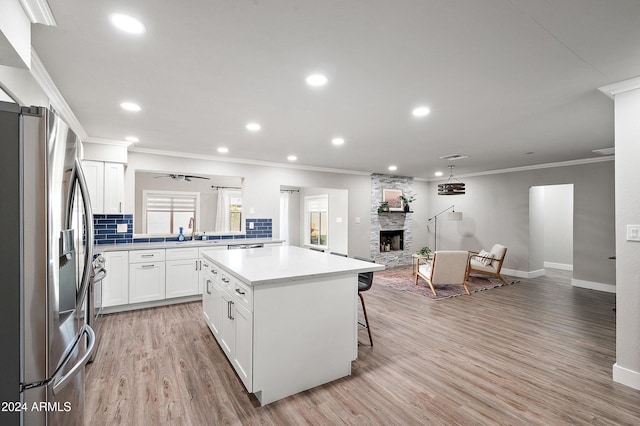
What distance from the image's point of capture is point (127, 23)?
5.27 feet

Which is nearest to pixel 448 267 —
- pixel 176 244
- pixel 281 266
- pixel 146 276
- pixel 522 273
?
pixel 522 273

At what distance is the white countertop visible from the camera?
216 centimetres

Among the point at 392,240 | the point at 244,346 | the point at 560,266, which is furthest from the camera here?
the point at 392,240

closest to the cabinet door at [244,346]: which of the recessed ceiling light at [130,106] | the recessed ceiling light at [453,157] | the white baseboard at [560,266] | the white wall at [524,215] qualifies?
the recessed ceiling light at [130,106]

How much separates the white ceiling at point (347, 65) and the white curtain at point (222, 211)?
3520mm

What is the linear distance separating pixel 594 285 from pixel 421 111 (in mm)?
5444

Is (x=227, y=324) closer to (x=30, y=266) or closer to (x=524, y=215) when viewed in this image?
(x=30, y=266)

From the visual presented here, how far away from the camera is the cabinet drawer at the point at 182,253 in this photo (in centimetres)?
438

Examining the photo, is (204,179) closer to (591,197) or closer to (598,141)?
(598,141)

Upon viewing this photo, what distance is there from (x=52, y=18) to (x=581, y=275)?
8.07 metres

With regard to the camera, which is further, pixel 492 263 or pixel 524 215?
pixel 524 215

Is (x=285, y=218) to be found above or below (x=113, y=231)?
above

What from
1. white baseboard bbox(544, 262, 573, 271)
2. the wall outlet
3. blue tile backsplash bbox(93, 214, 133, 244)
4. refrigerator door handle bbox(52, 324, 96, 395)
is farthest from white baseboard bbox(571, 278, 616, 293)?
blue tile backsplash bbox(93, 214, 133, 244)

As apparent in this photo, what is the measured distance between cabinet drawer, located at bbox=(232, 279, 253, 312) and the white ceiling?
161 cm
